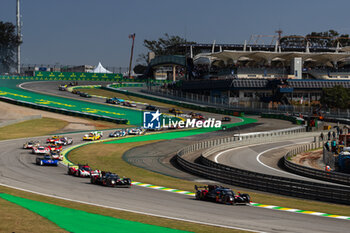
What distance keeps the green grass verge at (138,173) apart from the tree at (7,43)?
135342 mm

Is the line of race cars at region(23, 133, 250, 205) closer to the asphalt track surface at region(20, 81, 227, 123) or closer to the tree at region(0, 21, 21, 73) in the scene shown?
the asphalt track surface at region(20, 81, 227, 123)

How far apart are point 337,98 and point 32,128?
5594cm

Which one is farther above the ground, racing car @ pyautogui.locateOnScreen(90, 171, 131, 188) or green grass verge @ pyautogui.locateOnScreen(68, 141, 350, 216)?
racing car @ pyautogui.locateOnScreen(90, 171, 131, 188)

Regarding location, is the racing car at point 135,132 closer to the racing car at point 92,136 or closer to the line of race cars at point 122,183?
the racing car at point 92,136

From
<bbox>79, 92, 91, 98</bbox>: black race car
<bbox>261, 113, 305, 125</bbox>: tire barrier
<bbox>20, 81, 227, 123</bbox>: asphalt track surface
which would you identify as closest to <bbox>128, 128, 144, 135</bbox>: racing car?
<bbox>20, 81, 227, 123</bbox>: asphalt track surface

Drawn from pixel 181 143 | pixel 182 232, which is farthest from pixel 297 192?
pixel 181 143

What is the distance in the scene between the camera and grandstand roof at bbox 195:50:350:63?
122250 millimetres

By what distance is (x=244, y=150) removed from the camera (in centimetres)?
5409

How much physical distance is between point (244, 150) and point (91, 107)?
46.7 metres

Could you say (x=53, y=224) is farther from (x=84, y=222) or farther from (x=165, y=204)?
(x=165, y=204)

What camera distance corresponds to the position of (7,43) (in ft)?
593

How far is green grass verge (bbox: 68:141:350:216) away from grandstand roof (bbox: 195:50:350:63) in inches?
2785

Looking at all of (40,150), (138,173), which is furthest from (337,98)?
(138,173)

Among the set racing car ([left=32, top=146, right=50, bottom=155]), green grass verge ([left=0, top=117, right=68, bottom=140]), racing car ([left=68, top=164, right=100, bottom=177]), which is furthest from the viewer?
green grass verge ([left=0, top=117, right=68, bottom=140])
